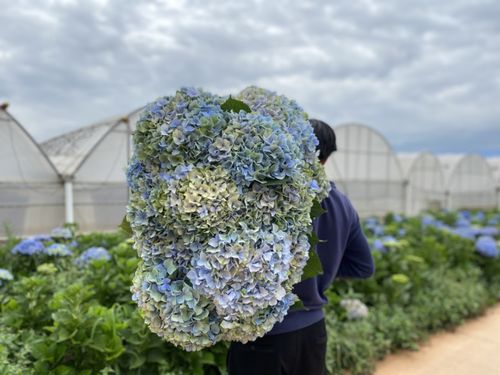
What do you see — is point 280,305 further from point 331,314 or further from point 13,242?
point 13,242

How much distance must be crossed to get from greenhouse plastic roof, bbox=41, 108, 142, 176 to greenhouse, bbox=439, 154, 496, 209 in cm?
1138

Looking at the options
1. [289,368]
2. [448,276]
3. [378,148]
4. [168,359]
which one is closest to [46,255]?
[168,359]

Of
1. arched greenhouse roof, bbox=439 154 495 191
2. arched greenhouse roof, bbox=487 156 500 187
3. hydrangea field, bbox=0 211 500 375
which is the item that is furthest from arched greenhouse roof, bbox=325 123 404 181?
arched greenhouse roof, bbox=487 156 500 187

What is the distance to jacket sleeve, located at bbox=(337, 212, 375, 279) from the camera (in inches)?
65.0

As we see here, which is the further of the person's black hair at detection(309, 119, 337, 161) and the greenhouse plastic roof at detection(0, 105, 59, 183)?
the greenhouse plastic roof at detection(0, 105, 59, 183)

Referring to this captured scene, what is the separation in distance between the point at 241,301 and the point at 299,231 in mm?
→ 261

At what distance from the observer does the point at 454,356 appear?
3221mm

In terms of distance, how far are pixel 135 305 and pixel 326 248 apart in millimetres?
1524

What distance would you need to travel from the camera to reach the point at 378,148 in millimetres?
10250

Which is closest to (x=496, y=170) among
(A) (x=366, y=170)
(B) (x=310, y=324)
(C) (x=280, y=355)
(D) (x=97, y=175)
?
(A) (x=366, y=170)

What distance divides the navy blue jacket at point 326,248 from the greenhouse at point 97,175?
16.7 feet

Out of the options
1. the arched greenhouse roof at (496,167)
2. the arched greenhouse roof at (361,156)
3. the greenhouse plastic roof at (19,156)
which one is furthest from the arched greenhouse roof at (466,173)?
the greenhouse plastic roof at (19,156)

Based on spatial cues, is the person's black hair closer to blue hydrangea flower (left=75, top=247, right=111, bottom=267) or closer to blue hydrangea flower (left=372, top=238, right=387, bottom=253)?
blue hydrangea flower (left=75, top=247, right=111, bottom=267)

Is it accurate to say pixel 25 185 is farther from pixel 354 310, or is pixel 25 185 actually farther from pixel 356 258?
pixel 356 258
